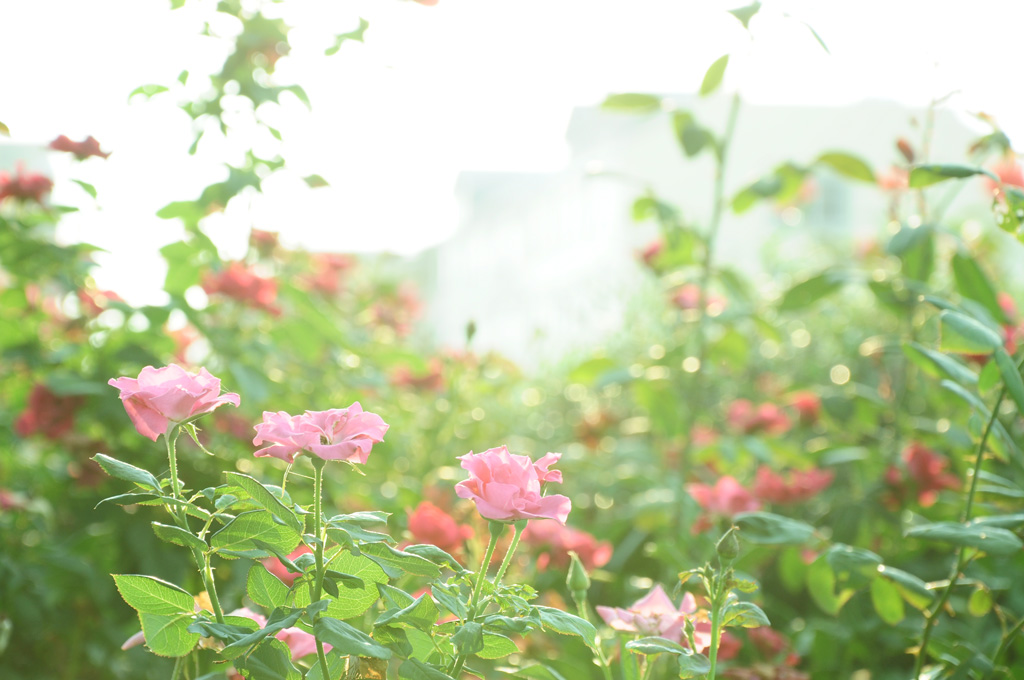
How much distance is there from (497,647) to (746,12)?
1226mm

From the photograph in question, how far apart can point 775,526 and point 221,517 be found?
0.68 meters

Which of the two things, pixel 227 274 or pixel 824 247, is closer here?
pixel 227 274

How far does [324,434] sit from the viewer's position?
65 cm

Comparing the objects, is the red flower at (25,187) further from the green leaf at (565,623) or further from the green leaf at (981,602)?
the green leaf at (981,602)

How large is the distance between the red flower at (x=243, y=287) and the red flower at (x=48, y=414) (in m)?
0.35

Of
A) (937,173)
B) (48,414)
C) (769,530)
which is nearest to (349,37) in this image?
(48,414)

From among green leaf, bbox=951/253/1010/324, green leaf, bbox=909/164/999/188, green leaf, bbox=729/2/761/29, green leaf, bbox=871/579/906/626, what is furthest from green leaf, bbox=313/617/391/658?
green leaf, bbox=729/2/761/29

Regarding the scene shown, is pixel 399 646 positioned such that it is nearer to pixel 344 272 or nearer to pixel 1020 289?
pixel 344 272

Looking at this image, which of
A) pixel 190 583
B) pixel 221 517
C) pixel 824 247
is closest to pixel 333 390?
pixel 190 583

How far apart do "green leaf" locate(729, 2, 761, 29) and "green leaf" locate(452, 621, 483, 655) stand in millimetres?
1221

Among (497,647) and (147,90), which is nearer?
(497,647)

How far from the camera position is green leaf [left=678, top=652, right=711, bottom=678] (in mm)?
675

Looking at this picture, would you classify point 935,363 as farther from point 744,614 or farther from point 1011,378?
point 744,614

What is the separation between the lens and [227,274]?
1.78 m
